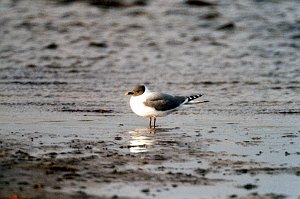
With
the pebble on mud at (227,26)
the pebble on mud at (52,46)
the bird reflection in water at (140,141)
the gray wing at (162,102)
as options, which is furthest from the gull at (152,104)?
the pebble on mud at (227,26)

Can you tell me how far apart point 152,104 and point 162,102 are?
6.8 inches

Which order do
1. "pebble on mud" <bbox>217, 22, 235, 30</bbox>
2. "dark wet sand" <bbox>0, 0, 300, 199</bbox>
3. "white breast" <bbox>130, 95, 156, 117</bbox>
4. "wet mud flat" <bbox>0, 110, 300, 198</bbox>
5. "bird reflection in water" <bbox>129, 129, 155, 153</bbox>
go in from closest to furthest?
1. "wet mud flat" <bbox>0, 110, 300, 198</bbox>
2. "dark wet sand" <bbox>0, 0, 300, 199</bbox>
3. "bird reflection in water" <bbox>129, 129, 155, 153</bbox>
4. "white breast" <bbox>130, 95, 156, 117</bbox>
5. "pebble on mud" <bbox>217, 22, 235, 30</bbox>

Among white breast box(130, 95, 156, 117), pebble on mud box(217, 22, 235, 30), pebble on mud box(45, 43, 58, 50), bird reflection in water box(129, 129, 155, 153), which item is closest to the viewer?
bird reflection in water box(129, 129, 155, 153)

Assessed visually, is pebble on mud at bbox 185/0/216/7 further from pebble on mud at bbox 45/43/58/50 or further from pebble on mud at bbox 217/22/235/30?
pebble on mud at bbox 45/43/58/50

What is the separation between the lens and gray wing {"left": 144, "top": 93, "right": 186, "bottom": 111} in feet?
32.3

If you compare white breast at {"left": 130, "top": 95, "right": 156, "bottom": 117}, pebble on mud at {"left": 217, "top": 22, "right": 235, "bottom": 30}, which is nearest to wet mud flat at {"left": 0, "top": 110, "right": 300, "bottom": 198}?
white breast at {"left": 130, "top": 95, "right": 156, "bottom": 117}

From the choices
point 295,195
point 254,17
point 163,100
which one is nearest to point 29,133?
point 163,100

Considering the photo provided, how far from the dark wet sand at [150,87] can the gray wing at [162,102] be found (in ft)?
0.84

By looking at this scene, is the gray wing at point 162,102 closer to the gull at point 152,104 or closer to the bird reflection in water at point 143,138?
the gull at point 152,104

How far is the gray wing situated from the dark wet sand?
0.26 meters

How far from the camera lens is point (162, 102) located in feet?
32.6

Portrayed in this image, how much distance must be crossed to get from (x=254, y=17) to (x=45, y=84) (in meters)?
8.17

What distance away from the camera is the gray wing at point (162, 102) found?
984 cm

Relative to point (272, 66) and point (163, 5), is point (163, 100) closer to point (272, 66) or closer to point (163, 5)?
point (272, 66)
